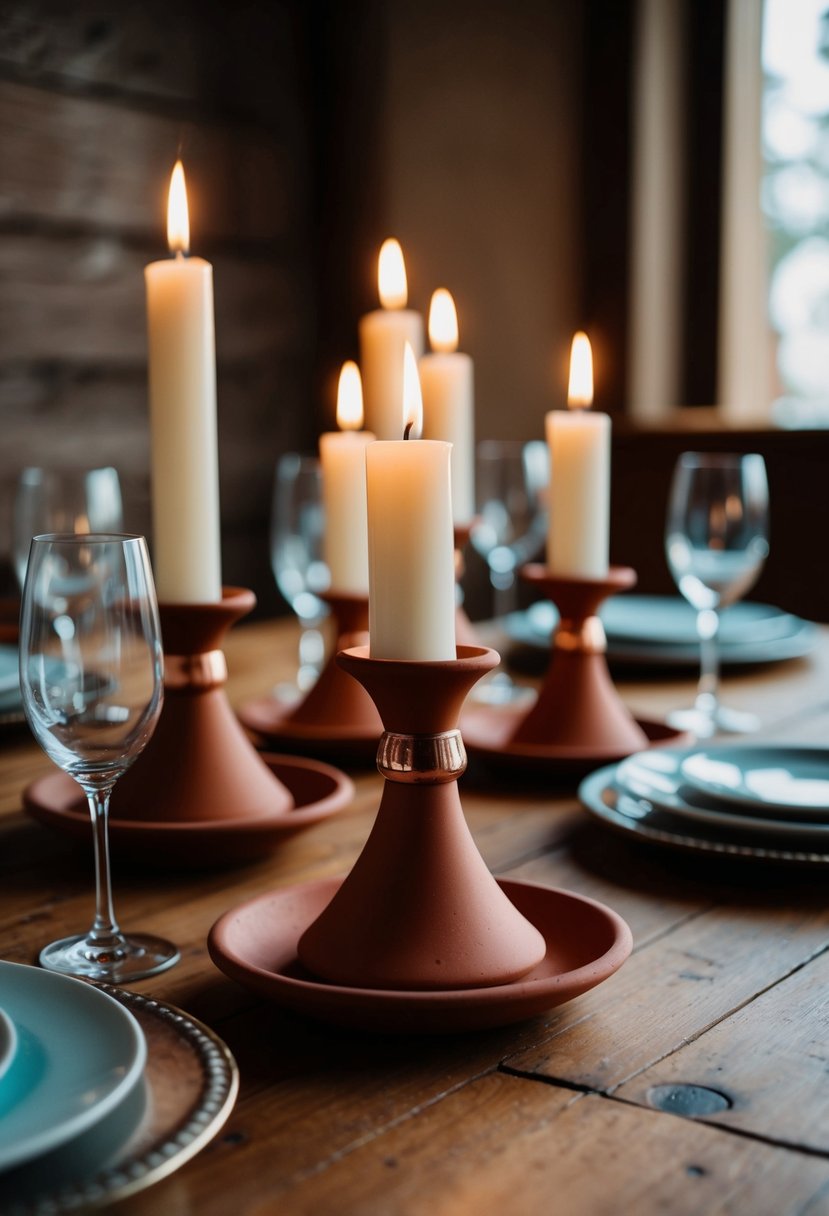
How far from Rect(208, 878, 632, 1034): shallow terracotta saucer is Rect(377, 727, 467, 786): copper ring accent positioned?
0.10 metres

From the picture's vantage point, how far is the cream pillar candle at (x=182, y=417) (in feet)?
2.86

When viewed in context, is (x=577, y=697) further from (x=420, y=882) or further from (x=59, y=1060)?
(x=59, y=1060)

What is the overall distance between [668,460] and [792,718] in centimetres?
159

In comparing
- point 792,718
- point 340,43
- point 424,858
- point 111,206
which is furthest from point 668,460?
point 424,858

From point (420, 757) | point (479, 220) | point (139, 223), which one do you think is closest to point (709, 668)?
point (420, 757)

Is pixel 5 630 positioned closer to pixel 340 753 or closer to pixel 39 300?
pixel 340 753

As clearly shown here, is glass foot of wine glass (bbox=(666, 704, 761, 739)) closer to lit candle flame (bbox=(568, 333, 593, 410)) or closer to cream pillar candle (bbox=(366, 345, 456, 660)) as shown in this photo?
lit candle flame (bbox=(568, 333, 593, 410))

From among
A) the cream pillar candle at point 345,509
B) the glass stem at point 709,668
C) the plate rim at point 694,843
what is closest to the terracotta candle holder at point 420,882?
the plate rim at point 694,843

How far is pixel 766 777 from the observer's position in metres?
0.94

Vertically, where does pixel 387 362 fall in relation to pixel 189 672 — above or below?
above

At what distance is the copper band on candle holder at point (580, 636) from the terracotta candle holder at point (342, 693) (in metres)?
0.16

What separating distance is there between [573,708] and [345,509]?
251mm

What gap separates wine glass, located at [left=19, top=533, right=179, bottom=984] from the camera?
2.09 feet

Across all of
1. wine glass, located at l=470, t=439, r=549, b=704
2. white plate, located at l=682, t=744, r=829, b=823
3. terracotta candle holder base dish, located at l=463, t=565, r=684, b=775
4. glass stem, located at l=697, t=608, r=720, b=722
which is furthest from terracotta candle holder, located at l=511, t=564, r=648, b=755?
wine glass, located at l=470, t=439, r=549, b=704
